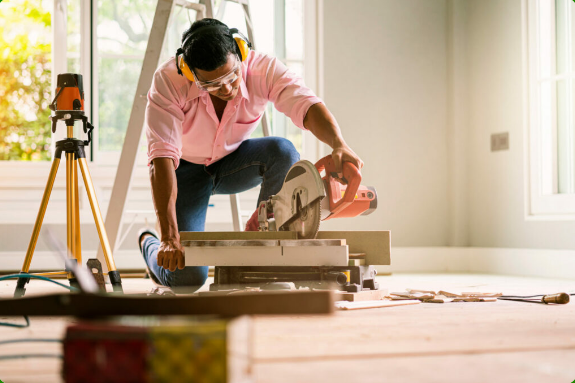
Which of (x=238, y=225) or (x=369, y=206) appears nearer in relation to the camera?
(x=369, y=206)

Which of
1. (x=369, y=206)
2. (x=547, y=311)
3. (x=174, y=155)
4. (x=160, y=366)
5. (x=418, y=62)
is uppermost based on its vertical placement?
(x=418, y=62)

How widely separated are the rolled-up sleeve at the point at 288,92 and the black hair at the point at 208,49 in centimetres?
37

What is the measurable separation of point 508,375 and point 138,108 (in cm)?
232

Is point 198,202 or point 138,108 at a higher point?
point 138,108

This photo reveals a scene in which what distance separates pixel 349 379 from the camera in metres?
0.84

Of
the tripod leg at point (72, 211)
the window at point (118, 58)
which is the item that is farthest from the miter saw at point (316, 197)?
the window at point (118, 58)

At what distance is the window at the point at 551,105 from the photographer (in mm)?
3848

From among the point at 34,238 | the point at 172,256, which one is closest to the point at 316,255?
the point at 172,256

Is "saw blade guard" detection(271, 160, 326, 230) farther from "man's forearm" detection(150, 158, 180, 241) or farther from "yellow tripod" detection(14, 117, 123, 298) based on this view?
"yellow tripod" detection(14, 117, 123, 298)

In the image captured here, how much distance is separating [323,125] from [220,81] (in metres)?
0.43

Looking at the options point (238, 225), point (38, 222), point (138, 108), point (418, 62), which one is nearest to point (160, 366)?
point (38, 222)

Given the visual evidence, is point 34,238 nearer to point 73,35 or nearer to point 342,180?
point 342,180

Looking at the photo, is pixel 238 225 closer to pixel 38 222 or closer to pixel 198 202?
pixel 198 202

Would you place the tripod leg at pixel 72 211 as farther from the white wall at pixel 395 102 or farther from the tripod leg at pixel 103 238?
the white wall at pixel 395 102
